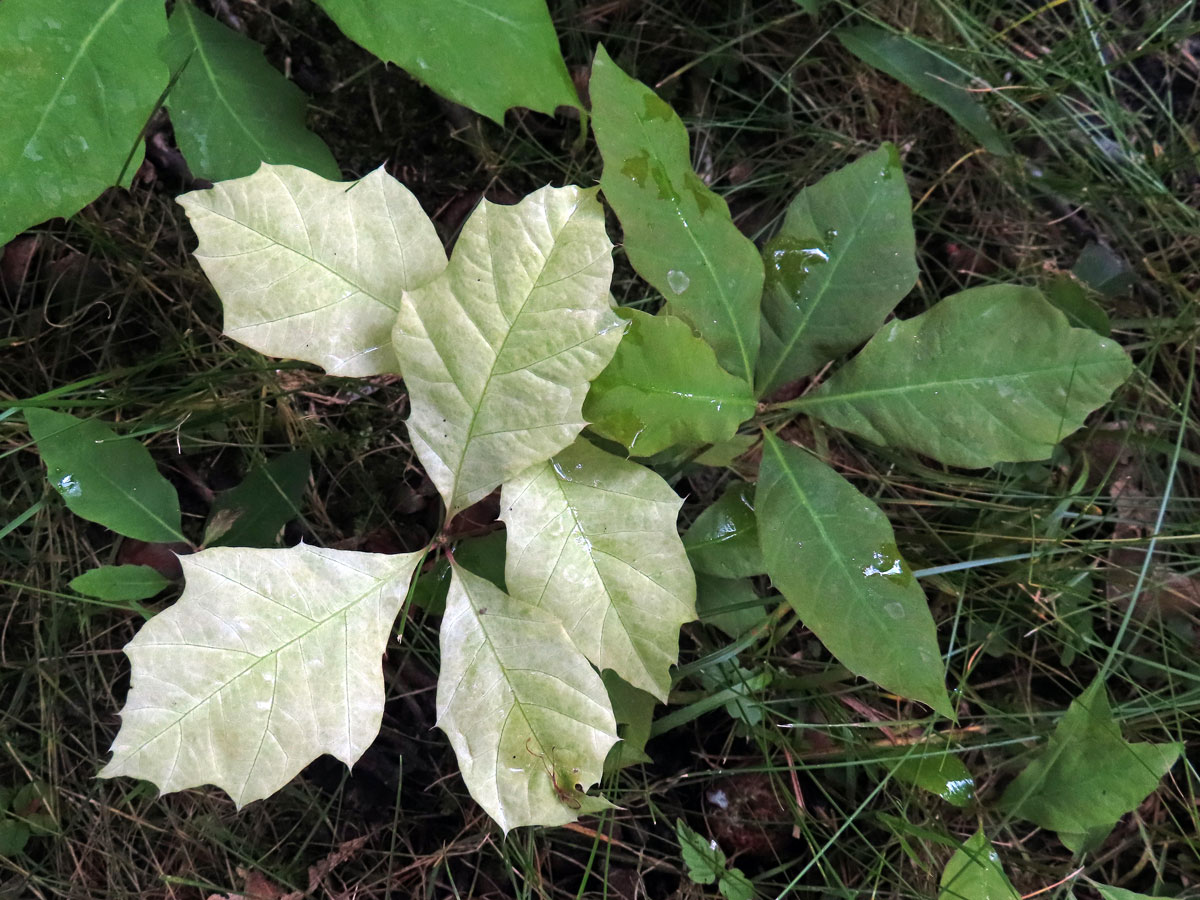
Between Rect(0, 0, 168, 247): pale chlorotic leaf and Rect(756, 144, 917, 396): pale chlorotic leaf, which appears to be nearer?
Rect(0, 0, 168, 247): pale chlorotic leaf

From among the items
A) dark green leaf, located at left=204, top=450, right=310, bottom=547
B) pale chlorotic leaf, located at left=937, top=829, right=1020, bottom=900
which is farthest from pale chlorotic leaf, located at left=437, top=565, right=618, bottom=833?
pale chlorotic leaf, located at left=937, top=829, right=1020, bottom=900

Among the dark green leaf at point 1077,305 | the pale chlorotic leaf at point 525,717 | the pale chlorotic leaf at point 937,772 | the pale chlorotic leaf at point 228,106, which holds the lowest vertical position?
the pale chlorotic leaf at point 937,772

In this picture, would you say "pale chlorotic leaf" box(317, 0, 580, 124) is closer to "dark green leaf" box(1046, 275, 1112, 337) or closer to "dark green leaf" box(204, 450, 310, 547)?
"dark green leaf" box(204, 450, 310, 547)

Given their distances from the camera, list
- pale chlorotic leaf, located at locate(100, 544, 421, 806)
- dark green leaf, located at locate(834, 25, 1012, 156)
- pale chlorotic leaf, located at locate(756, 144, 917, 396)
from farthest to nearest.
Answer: dark green leaf, located at locate(834, 25, 1012, 156) < pale chlorotic leaf, located at locate(756, 144, 917, 396) < pale chlorotic leaf, located at locate(100, 544, 421, 806)

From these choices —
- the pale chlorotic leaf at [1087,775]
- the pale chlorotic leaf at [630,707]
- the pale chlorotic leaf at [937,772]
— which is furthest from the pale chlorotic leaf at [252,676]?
the pale chlorotic leaf at [1087,775]

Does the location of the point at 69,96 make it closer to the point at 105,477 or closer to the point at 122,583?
the point at 105,477

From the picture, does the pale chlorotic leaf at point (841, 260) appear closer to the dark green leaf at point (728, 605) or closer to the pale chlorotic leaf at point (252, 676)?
the dark green leaf at point (728, 605)
